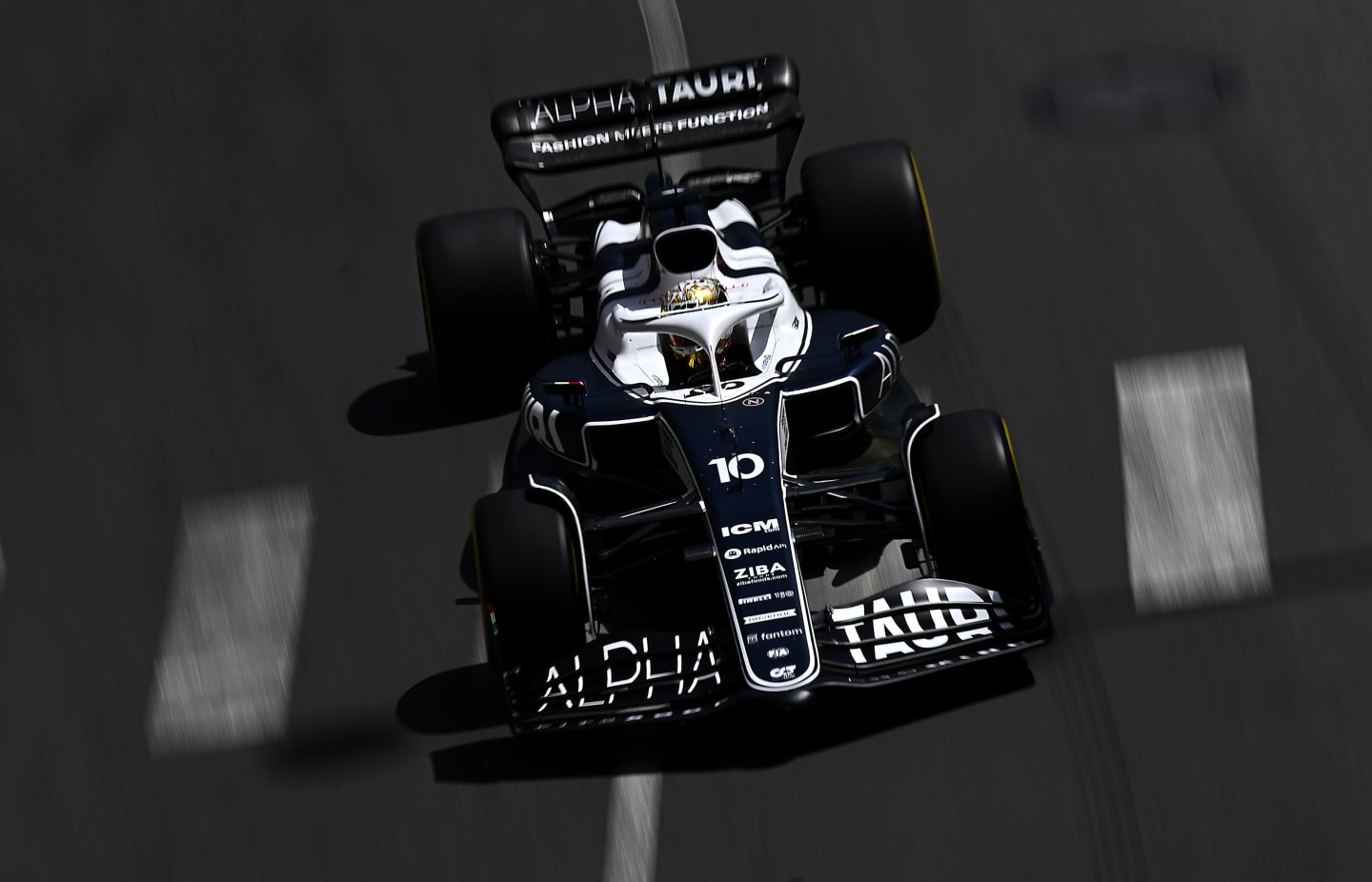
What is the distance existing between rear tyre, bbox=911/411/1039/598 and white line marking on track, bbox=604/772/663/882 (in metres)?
1.59

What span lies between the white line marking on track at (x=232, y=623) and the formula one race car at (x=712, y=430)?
124 centimetres

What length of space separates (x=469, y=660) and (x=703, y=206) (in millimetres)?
2727

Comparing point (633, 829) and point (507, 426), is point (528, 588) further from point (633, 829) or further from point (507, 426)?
point (507, 426)

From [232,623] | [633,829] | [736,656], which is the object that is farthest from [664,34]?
[633,829]

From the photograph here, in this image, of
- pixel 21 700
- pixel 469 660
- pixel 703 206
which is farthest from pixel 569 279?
pixel 21 700

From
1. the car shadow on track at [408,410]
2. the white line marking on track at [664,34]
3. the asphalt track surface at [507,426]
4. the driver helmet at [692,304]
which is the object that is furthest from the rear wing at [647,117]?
the white line marking on track at [664,34]

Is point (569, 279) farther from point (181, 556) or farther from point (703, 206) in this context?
point (181, 556)

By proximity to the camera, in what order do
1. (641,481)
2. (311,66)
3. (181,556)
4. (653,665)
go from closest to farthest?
1. (653,665)
2. (641,481)
3. (181,556)
4. (311,66)

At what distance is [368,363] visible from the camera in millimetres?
10352

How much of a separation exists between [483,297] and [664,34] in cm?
401

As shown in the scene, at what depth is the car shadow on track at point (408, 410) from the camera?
9820 mm

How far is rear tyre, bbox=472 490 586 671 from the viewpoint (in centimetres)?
745

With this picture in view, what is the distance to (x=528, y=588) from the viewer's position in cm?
746

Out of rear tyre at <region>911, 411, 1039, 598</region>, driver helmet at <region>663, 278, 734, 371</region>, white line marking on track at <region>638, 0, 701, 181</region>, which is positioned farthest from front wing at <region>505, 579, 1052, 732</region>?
white line marking on track at <region>638, 0, 701, 181</region>
